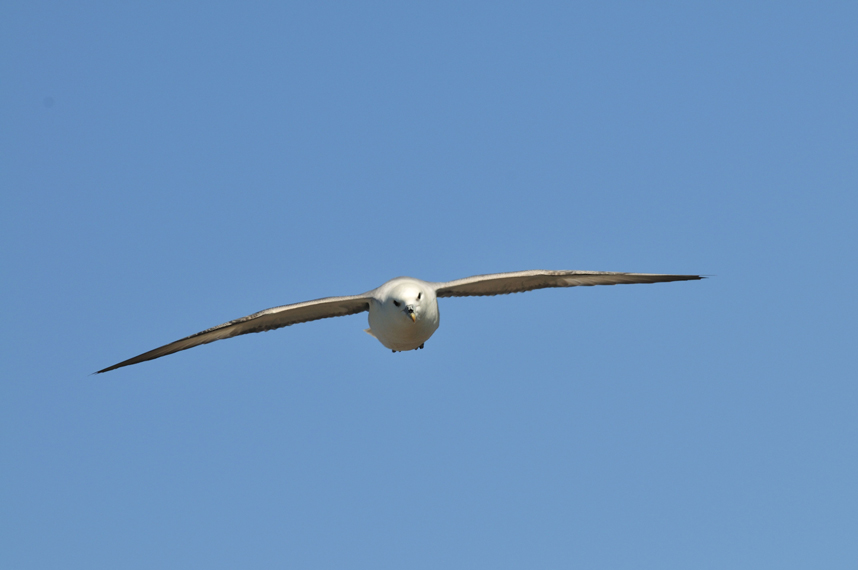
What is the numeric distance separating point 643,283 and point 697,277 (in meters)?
1.29

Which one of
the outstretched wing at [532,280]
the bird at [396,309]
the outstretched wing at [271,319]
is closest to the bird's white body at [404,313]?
the bird at [396,309]

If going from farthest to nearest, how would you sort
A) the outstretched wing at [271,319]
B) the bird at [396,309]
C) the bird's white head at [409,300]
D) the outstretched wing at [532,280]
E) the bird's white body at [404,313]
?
the outstretched wing at [532,280]
the outstretched wing at [271,319]
the bird at [396,309]
the bird's white body at [404,313]
the bird's white head at [409,300]

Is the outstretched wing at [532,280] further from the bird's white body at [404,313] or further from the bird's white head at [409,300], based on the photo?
the bird's white head at [409,300]

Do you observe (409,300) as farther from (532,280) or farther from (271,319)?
(532,280)

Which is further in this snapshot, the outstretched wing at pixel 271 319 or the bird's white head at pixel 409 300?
the outstretched wing at pixel 271 319

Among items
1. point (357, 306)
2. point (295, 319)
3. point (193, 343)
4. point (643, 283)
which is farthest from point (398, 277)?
point (643, 283)

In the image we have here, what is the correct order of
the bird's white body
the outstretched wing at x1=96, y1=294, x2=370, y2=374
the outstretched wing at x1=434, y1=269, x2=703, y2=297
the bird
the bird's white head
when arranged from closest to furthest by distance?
the bird's white head < the bird's white body < the bird < the outstretched wing at x1=96, y1=294, x2=370, y2=374 < the outstretched wing at x1=434, y1=269, x2=703, y2=297

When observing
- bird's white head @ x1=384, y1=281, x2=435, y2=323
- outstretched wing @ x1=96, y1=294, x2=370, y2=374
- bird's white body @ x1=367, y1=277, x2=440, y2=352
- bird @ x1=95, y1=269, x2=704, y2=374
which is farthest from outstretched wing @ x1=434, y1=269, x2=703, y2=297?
outstretched wing @ x1=96, y1=294, x2=370, y2=374

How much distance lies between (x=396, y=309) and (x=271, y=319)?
3.27 meters

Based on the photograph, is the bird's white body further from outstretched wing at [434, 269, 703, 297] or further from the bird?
outstretched wing at [434, 269, 703, 297]

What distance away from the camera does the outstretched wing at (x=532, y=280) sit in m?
21.3

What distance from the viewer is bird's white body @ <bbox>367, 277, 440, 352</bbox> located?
64.6 ft

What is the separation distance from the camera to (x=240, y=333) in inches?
850

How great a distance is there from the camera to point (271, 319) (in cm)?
2134
